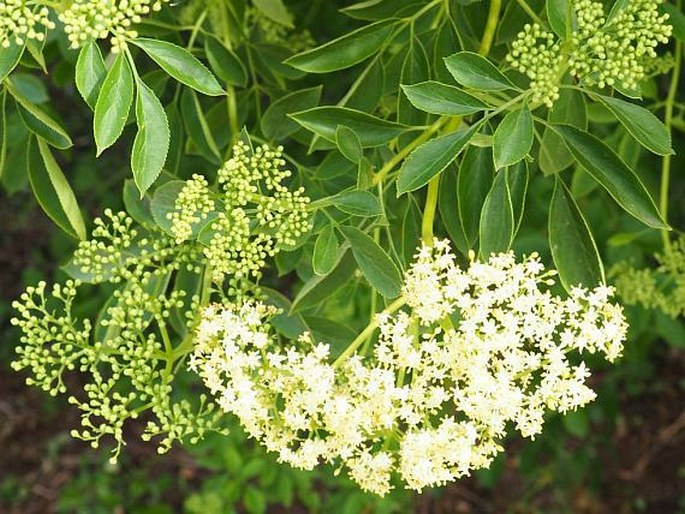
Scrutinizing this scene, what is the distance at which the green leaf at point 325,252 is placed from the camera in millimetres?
1434

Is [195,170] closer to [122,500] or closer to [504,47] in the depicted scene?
[504,47]

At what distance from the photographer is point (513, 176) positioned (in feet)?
5.03

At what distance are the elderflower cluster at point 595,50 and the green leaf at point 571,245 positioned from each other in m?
0.21

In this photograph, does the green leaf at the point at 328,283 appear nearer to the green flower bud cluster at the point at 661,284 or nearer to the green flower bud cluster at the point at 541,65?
the green flower bud cluster at the point at 541,65

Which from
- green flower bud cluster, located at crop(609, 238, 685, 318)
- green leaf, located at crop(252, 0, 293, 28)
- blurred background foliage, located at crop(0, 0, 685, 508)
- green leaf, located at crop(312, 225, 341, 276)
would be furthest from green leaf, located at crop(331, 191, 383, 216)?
blurred background foliage, located at crop(0, 0, 685, 508)

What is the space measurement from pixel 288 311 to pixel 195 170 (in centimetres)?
96

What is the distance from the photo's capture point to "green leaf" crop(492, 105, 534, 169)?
1.33 meters

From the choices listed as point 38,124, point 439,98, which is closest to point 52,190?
point 38,124

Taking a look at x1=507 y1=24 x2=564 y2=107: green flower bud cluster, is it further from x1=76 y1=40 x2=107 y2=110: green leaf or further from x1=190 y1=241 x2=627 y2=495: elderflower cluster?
x1=76 y1=40 x2=107 y2=110: green leaf

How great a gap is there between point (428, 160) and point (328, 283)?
33 centimetres

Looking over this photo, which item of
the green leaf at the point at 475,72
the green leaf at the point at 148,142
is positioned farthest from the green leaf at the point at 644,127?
the green leaf at the point at 148,142

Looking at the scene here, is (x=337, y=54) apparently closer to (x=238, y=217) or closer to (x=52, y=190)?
(x=238, y=217)

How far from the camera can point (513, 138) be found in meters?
1.35

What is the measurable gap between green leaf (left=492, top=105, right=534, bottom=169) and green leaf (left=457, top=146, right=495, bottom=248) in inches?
6.2
